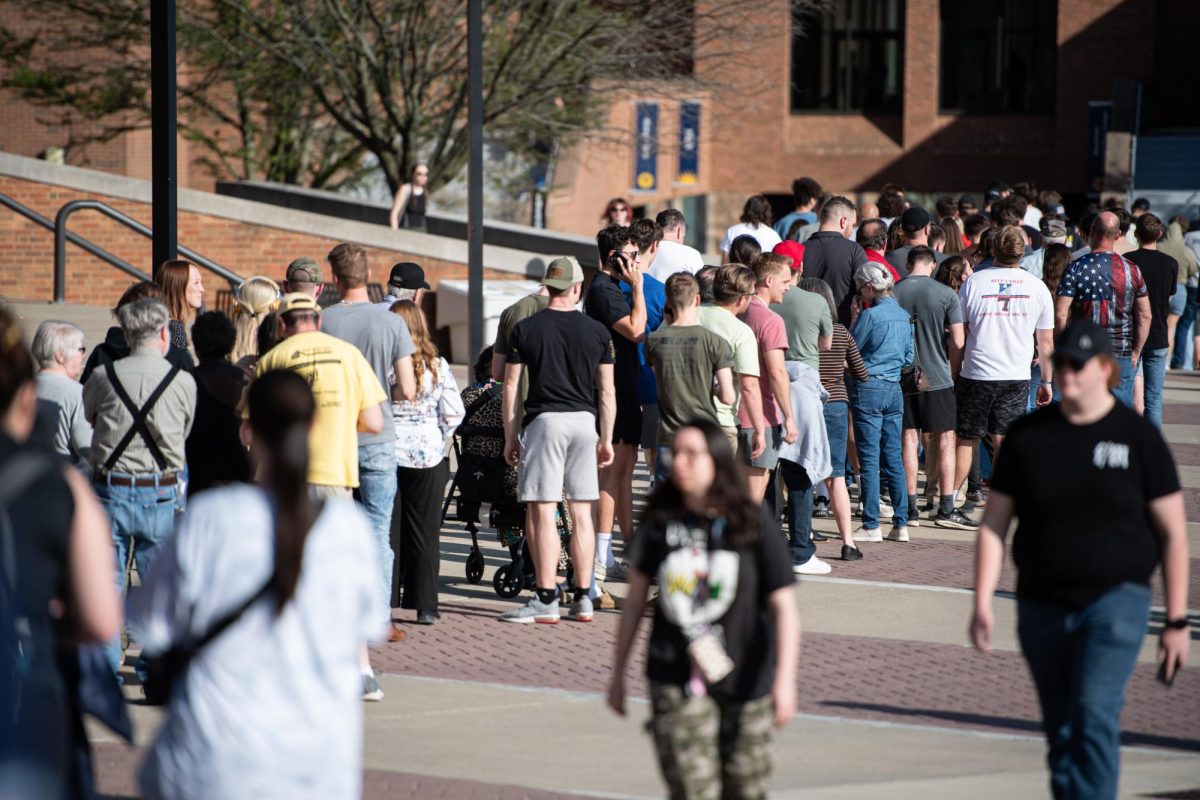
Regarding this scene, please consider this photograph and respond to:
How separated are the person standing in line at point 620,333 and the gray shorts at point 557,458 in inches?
27.3

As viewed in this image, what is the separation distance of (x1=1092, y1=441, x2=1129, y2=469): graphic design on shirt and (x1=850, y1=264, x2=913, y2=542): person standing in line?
18.4 ft

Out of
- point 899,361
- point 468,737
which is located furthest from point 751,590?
point 899,361

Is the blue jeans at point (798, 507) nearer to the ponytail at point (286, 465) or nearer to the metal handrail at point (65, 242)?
the ponytail at point (286, 465)

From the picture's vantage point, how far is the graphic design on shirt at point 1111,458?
5125 millimetres

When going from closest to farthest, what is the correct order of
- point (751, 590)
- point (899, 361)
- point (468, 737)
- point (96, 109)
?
point (751, 590), point (468, 737), point (899, 361), point (96, 109)


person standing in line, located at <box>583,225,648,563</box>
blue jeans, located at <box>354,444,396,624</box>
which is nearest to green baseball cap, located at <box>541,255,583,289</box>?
person standing in line, located at <box>583,225,648,563</box>

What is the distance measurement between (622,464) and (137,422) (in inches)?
132

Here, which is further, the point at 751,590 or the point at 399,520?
the point at 399,520

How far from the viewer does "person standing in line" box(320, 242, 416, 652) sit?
7.82 meters

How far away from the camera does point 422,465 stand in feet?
27.6

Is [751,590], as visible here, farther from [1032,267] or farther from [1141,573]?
[1032,267]

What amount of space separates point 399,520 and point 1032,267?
22.6ft

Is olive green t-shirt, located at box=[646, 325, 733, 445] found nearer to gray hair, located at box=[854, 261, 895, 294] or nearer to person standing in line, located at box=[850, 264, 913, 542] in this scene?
person standing in line, located at box=[850, 264, 913, 542]

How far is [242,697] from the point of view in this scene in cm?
372
